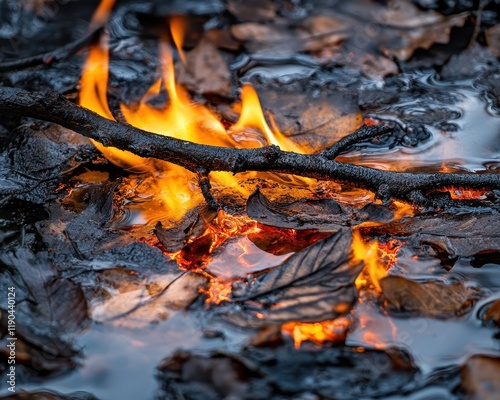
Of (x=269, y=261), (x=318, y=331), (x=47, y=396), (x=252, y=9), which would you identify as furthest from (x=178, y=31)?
(x=47, y=396)

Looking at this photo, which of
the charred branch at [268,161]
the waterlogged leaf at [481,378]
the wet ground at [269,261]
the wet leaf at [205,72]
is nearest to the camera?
the waterlogged leaf at [481,378]

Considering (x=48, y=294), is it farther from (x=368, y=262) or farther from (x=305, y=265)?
(x=368, y=262)

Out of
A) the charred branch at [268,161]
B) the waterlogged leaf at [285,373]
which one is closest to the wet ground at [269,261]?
the waterlogged leaf at [285,373]

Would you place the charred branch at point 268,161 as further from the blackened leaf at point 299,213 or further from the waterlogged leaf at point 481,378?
the waterlogged leaf at point 481,378

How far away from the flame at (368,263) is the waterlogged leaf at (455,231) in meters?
0.16

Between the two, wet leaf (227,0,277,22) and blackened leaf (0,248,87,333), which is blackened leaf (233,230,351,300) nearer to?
blackened leaf (0,248,87,333)

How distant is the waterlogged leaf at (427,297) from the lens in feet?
6.18

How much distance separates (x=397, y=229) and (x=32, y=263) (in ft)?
4.46

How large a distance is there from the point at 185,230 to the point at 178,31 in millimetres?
1967

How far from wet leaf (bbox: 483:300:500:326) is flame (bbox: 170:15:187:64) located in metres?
2.20

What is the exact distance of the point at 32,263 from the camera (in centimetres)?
203

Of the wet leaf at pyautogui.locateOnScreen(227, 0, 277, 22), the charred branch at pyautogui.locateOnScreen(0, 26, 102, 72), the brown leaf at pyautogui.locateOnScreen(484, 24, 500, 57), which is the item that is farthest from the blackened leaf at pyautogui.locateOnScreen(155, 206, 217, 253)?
the brown leaf at pyautogui.locateOnScreen(484, 24, 500, 57)

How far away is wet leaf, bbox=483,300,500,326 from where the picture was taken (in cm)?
184

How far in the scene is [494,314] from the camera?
1854 millimetres
